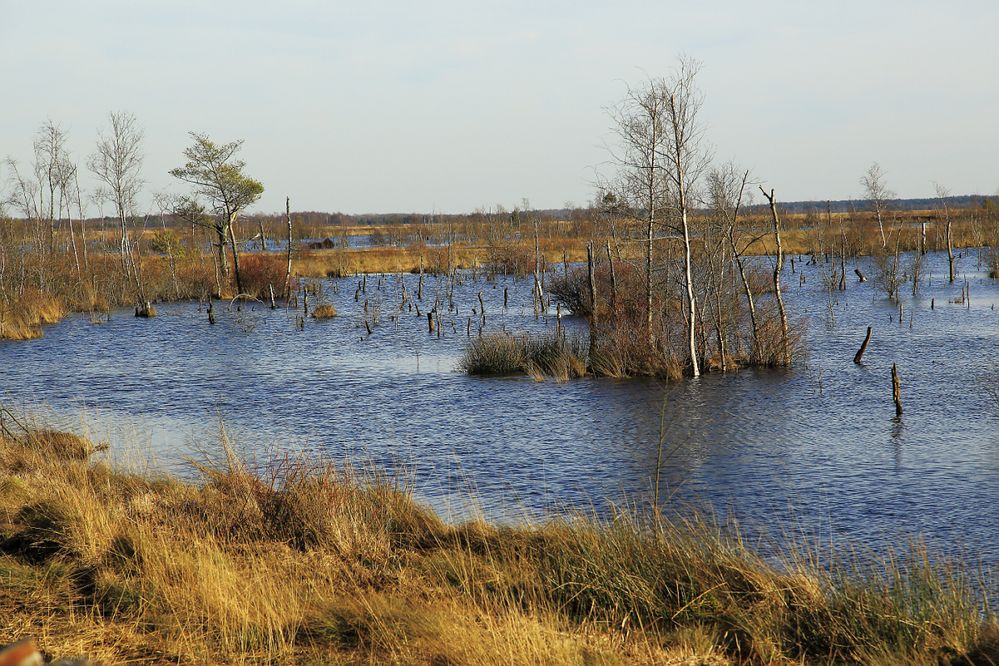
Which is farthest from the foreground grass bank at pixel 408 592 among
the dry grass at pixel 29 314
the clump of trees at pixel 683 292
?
the dry grass at pixel 29 314

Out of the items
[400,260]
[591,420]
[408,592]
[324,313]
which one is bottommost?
[591,420]

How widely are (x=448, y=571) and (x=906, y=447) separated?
11851 mm

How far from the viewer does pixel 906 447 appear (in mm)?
17203

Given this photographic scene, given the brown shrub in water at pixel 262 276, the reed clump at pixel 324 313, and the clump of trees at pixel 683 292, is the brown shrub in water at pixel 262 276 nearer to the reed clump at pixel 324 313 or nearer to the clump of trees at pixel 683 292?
the reed clump at pixel 324 313

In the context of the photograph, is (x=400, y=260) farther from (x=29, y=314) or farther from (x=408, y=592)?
(x=408, y=592)

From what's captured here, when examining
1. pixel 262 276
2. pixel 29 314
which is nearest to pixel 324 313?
pixel 262 276

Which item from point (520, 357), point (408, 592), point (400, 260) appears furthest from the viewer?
point (400, 260)

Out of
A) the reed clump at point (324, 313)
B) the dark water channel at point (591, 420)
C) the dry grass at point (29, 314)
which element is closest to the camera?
the dark water channel at point (591, 420)

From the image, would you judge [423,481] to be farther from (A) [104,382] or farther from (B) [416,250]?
(B) [416,250]

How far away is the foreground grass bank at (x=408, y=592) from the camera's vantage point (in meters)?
6.80

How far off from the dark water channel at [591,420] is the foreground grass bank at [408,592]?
2832mm

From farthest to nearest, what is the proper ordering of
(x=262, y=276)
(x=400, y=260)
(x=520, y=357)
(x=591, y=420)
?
(x=400, y=260)
(x=262, y=276)
(x=520, y=357)
(x=591, y=420)

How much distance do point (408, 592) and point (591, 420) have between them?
12.9 m

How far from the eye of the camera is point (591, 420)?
814 inches
